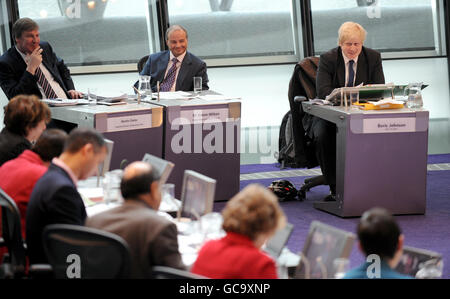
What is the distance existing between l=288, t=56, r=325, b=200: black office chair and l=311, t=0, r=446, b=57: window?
2.96m

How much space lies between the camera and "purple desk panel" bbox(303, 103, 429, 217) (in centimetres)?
598

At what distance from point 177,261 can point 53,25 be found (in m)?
6.64

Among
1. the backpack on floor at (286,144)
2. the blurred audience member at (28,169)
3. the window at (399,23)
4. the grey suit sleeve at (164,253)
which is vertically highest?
the window at (399,23)

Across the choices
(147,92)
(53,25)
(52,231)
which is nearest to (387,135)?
(147,92)

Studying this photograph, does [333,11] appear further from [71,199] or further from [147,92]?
[71,199]

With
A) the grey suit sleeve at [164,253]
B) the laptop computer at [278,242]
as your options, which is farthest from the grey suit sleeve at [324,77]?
the grey suit sleeve at [164,253]

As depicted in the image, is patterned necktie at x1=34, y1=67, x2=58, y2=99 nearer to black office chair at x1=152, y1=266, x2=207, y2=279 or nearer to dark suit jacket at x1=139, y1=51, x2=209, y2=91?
dark suit jacket at x1=139, y1=51, x2=209, y2=91

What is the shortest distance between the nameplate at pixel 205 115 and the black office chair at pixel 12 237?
282 cm

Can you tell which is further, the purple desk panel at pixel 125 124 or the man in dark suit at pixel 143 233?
the purple desk panel at pixel 125 124

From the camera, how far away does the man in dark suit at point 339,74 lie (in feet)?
21.4

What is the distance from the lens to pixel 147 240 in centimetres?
292

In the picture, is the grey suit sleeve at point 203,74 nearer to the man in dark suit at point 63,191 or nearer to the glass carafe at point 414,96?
the glass carafe at point 414,96

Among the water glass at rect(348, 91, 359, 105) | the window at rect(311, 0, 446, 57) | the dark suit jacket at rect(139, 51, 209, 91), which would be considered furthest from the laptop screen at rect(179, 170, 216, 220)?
the window at rect(311, 0, 446, 57)

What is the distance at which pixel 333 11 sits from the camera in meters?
9.66
